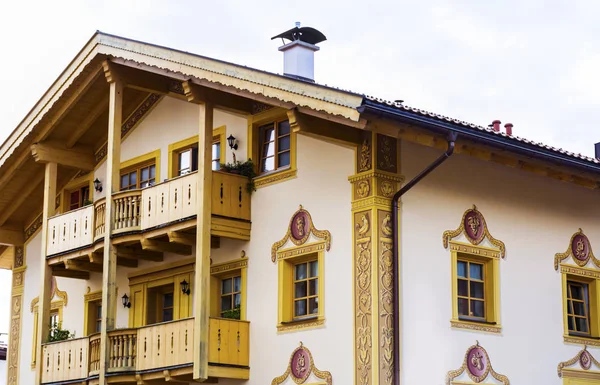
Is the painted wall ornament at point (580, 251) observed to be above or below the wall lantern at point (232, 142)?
below

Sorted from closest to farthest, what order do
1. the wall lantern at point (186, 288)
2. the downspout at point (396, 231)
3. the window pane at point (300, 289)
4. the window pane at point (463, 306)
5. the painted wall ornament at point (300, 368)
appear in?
1. the downspout at point (396, 231)
2. the painted wall ornament at point (300, 368)
3. the window pane at point (463, 306)
4. the window pane at point (300, 289)
5. the wall lantern at point (186, 288)

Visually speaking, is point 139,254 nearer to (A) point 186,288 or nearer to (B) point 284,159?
(A) point 186,288

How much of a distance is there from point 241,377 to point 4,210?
968 centimetres

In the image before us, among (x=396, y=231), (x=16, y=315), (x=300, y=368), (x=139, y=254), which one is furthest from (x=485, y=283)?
(x=16, y=315)

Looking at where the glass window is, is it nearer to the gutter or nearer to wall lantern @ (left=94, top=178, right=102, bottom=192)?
the gutter

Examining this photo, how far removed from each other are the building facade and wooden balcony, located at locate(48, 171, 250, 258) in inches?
1.5

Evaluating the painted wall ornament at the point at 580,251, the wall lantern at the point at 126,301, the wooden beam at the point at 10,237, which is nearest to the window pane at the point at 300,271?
the painted wall ornament at the point at 580,251

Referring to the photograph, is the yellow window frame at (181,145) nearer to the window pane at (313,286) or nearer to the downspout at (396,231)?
the window pane at (313,286)

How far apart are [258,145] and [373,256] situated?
406cm

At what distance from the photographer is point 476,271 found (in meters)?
19.2

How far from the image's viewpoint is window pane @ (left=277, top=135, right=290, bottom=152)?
65.7ft

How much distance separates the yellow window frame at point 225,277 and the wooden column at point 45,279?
4380mm

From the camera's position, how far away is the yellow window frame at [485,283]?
729 inches

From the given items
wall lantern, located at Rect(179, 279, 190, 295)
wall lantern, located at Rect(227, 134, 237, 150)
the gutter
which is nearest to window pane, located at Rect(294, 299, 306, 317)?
wall lantern, located at Rect(179, 279, 190, 295)
